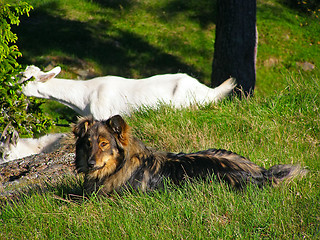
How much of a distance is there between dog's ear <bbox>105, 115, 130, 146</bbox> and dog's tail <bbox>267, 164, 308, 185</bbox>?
1.62 m

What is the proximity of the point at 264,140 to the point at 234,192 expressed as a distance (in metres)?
1.93

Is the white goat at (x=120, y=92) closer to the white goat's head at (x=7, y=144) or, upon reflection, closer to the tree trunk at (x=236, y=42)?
the tree trunk at (x=236, y=42)

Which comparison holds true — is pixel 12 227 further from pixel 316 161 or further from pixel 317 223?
pixel 316 161

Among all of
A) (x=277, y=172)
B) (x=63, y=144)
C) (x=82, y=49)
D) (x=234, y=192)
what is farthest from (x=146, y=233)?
(x=82, y=49)

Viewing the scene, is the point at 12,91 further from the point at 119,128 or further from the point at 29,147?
the point at 119,128

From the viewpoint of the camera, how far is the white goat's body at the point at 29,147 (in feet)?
28.1

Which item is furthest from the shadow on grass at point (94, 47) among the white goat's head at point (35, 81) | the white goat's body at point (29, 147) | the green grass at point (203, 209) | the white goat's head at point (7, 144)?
the green grass at point (203, 209)

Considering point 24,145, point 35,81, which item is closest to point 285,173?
point 24,145

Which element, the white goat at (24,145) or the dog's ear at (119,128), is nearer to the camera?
the dog's ear at (119,128)

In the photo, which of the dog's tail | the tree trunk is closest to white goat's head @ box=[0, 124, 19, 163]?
the tree trunk

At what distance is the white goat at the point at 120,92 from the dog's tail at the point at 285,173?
310 centimetres

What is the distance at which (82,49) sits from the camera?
13500mm

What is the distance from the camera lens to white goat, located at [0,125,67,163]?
27.1 ft

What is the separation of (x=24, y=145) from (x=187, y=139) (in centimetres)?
447
